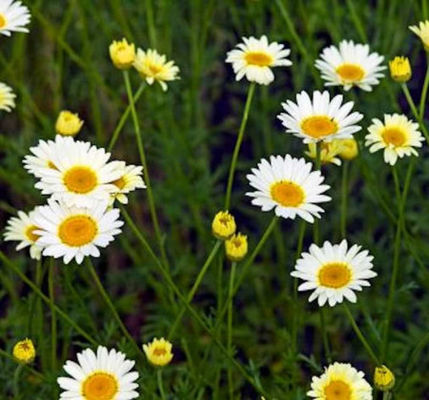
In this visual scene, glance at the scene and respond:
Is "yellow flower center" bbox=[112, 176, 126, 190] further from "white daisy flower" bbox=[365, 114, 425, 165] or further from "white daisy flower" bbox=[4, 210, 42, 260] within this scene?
"white daisy flower" bbox=[365, 114, 425, 165]

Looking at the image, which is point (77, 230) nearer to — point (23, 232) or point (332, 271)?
point (23, 232)

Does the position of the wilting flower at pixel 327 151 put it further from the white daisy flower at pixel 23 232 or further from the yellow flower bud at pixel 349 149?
the white daisy flower at pixel 23 232

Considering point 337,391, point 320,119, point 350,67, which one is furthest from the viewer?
point 350,67

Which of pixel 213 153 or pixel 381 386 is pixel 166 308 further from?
pixel 213 153

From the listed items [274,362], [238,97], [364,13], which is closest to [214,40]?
[238,97]

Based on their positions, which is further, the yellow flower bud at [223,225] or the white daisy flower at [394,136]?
the white daisy flower at [394,136]

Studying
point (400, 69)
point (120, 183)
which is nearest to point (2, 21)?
point (120, 183)

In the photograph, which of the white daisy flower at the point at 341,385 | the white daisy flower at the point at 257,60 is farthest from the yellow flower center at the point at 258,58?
the white daisy flower at the point at 341,385
